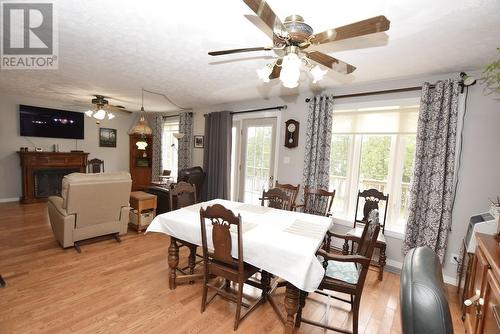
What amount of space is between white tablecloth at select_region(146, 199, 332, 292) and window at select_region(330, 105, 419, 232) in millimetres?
1521

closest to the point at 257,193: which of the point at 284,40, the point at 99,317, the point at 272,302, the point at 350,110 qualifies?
the point at 350,110

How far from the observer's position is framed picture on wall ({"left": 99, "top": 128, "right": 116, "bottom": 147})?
21.1 feet

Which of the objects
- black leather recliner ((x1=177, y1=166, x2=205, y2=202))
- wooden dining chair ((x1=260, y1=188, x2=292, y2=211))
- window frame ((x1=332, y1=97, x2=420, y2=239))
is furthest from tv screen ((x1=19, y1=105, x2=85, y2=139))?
window frame ((x1=332, y1=97, x2=420, y2=239))

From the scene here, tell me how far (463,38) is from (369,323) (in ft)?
8.27

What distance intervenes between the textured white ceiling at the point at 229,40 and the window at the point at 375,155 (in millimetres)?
538

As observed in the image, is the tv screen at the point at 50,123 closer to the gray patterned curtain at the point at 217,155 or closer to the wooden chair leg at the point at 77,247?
the gray patterned curtain at the point at 217,155

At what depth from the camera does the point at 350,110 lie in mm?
3424

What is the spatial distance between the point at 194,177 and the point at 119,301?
2806 millimetres

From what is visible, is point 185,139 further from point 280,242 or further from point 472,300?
point 472,300

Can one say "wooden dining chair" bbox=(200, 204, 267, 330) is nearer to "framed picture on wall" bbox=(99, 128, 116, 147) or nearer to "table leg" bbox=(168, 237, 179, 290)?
"table leg" bbox=(168, 237, 179, 290)

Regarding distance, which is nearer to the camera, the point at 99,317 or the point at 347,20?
the point at 347,20

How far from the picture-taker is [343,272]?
191 centimetres

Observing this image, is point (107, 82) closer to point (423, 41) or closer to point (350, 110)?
point (350, 110)

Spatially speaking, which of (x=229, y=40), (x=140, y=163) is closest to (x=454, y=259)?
(x=229, y=40)
